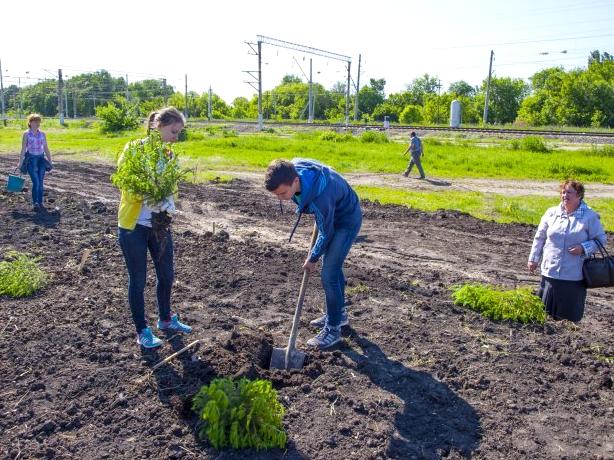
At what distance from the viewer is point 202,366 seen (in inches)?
188

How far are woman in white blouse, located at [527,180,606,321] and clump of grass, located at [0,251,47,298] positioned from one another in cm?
528

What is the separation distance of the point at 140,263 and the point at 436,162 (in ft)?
58.4

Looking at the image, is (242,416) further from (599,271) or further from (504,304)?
(599,271)

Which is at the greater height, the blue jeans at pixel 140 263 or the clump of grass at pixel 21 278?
the blue jeans at pixel 140 263

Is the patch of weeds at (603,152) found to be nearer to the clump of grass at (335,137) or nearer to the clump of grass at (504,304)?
the clump of grass at (335,137)

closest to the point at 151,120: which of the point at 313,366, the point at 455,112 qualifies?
the point at 313,366

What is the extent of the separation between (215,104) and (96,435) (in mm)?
83092

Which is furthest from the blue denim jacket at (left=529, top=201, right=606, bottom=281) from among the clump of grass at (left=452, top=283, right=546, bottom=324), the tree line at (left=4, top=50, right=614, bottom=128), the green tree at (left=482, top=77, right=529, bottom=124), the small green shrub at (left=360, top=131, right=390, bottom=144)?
the green tree at (left=482, top=77, right=529, bottom=124)

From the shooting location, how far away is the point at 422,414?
4.28m

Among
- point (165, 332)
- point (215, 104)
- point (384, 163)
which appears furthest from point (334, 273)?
point (215, 104)

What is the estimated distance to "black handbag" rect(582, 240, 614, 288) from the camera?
18.2 feet

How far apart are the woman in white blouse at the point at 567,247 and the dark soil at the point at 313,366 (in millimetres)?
249

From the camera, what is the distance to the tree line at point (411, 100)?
54125 millimetres

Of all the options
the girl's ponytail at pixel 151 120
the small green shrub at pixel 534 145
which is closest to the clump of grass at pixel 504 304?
the girl's ponytail at pixel 151 120
